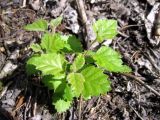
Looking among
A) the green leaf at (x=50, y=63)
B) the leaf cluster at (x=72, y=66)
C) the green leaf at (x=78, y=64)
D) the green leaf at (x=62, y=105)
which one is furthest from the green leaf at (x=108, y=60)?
the green leaf at (x=62, y=105)

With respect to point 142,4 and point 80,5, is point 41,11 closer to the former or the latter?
point 80,5

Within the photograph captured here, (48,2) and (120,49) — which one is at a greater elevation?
(48,2)

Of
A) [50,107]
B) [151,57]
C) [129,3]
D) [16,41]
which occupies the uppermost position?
[129,3]

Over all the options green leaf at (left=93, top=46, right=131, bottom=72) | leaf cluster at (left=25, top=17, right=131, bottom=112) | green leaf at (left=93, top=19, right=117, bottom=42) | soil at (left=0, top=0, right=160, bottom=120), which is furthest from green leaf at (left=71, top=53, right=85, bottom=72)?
soil at (left=0, top=0, right=160, bottom=120)

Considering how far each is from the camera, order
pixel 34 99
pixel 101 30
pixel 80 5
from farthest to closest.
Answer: pixel 80 5 → pixel 34 99 → pixel 101 30

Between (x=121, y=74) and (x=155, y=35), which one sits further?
(x=155, y=35)

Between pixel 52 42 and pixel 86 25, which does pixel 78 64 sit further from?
pixel 86 25

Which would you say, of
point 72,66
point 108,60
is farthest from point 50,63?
point 108,60

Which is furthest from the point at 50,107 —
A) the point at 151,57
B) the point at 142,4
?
the point at 142,4
